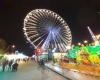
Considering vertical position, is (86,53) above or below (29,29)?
below

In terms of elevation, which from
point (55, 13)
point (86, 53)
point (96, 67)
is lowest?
point (96, 67)

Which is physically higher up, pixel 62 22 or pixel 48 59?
pixel 62 22

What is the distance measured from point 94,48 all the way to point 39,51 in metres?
45.4

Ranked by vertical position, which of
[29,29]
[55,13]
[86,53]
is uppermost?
[55,13]

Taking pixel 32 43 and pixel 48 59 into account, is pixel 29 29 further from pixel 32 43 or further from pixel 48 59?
pixel 48 59

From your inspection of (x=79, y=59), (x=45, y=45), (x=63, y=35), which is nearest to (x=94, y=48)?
(x=79, y=59)

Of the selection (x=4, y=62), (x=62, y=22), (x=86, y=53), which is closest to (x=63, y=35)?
(x=62, y=22)

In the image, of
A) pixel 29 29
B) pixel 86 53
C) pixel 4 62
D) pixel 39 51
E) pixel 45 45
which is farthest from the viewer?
pixel 39 51

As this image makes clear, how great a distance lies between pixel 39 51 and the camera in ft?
242

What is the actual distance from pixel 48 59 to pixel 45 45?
24.1m

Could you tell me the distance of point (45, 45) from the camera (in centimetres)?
5594

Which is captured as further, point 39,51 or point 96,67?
point 39,51

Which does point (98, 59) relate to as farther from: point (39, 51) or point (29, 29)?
point (39, 51)

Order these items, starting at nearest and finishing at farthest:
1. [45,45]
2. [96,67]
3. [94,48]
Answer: [96,67], [94,48], [45,45]
